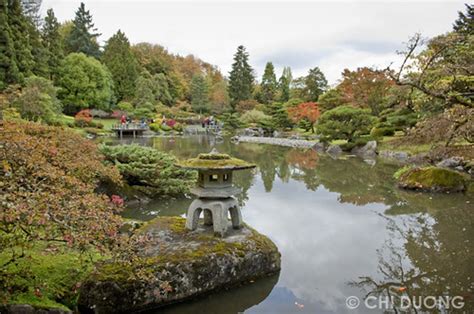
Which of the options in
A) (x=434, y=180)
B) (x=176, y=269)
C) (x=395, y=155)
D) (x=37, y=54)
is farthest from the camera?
(x=37, y=54)

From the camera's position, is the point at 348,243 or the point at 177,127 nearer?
the point at 348,243

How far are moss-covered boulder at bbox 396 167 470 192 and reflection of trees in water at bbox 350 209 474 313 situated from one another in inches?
96.2

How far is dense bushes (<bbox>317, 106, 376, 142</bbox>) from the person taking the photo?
19969mm

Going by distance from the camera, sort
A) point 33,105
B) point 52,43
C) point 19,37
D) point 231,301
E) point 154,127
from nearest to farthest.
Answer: point 231,301 → point 33,105 → point 19,37 → point 52,43 → point 154,127

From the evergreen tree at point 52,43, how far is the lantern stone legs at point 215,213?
2853 cm

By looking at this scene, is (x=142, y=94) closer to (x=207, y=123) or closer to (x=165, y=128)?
(x=165, y=128)

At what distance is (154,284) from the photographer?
12.0 ft

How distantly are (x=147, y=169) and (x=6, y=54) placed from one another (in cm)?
1816

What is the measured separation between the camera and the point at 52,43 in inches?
1142

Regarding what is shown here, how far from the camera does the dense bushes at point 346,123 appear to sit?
786 inches

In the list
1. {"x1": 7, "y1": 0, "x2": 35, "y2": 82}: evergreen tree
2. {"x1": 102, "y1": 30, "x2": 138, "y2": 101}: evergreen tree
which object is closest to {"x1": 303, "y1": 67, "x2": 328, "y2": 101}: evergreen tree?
{"x1": 102, "y1": 30, "x2": 138, "y2": 101}: evergreen tree

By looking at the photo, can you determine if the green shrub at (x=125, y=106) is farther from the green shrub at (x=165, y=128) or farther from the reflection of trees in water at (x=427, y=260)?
the reflection of trees in water at (x=427, y=260)

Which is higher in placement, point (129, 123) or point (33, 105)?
point (33, 105)

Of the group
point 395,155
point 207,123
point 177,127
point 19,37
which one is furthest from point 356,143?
point 19,37
